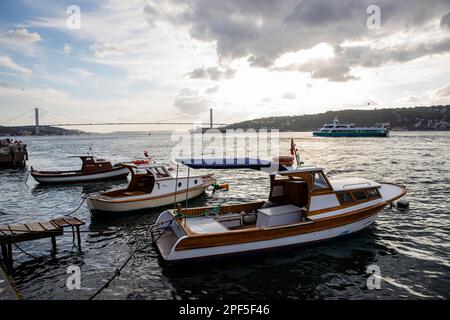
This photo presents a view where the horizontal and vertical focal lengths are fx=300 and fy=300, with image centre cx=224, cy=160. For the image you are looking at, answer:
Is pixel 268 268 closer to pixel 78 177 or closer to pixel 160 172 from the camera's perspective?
pixel 160 172

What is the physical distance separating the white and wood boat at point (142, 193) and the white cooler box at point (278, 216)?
7555 millimetres

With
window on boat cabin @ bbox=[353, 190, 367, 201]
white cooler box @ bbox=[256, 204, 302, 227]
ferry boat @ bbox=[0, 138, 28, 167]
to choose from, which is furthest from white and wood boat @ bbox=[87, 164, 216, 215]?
ferry boat @ bbox=[0, 138, 28, 167]

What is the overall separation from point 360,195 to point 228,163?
7515 mm

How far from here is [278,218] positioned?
14781 millimetres

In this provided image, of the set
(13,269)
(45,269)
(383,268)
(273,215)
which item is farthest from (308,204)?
(13,269)

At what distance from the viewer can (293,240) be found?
14.0 metres

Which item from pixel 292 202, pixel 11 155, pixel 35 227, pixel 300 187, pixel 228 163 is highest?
pixel 228 163

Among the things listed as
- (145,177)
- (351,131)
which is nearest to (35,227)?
(145,177)

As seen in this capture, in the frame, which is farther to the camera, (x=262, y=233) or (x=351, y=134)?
(x=351, y=134)

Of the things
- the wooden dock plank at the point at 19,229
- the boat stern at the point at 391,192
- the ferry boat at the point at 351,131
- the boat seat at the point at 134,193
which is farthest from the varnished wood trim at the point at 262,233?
the ferry boat at the point at 351,131

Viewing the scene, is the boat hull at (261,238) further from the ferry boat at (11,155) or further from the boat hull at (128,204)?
the ferry boat at (11,155)

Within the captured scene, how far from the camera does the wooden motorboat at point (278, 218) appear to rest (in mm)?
12914

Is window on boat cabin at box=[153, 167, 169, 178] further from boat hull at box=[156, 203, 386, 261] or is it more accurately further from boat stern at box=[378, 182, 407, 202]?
boat stern at box=[378, 182, 407, 202]
